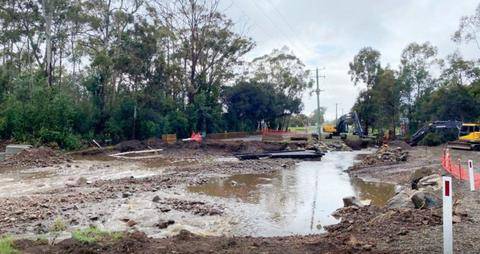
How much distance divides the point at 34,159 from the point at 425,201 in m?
22.2

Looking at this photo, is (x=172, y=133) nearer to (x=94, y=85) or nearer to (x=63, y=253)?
(x=94, y=85)

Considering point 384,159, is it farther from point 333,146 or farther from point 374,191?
point 333,146

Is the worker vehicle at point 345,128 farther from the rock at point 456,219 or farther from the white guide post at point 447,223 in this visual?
the white guide post at point 447,223

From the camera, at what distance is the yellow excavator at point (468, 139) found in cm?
2991

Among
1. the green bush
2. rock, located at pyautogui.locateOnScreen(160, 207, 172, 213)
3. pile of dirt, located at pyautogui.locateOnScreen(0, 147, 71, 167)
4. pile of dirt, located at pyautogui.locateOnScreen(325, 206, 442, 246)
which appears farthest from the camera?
the green bush

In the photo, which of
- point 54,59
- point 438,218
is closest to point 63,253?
point 438,218

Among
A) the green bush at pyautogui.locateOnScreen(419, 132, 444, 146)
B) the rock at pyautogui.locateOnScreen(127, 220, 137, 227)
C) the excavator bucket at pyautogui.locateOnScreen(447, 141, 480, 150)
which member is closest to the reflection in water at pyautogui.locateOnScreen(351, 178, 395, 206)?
the rock at pyautogui.locateOnScreen(127, 220, 137, 227)

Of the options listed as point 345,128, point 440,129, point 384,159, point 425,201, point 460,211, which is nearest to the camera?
point 460,211

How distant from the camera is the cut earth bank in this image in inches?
255

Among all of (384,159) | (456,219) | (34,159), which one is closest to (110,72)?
(34,159)

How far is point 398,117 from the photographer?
53812mm

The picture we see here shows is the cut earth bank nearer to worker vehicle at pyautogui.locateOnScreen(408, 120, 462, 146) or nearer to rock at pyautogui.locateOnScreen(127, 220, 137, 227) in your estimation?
rock at pyautogui.locateOnScreen(127, 220, 137, 227)

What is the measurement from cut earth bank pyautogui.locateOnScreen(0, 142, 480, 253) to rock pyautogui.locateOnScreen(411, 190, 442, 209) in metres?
0.02

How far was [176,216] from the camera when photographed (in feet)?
36.0
